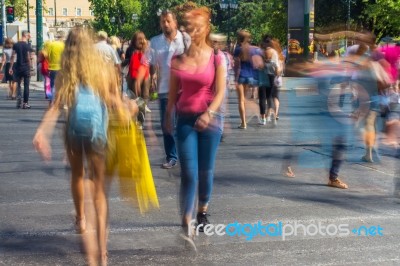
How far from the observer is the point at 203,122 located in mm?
5844

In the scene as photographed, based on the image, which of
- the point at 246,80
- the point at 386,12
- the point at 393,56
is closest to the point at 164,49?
the point at 393,56

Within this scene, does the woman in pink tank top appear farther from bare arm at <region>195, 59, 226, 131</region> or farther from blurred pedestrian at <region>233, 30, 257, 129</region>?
blurred pedestrian at <region>233, 30, 257, 129</region>

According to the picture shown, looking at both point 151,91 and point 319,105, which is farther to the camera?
point 151,91

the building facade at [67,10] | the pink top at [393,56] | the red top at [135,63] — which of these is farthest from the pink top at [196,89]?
the building facade at [67,10]

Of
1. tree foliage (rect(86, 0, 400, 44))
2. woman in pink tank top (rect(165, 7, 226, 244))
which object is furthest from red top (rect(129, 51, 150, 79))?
tree foliage (rect(86, 0, 400, 44))

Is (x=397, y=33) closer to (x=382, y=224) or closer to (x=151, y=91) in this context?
(x=151, y=91)

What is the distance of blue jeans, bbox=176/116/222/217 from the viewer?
19.5 feet

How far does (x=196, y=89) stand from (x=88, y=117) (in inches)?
36.5

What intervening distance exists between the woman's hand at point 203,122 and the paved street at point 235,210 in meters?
0.90

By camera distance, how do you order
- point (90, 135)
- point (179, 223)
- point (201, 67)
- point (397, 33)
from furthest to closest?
point (397, 33)
point (179, 223)
point (201, 67)
point (90, 135)

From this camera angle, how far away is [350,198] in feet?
26.1

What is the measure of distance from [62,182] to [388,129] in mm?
4207

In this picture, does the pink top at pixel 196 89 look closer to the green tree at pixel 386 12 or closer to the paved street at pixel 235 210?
the paved street at pixel 235 210

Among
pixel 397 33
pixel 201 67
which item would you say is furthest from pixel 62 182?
pixel 397 33
